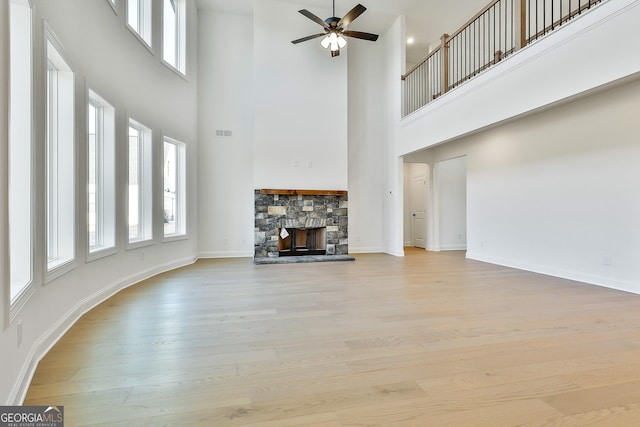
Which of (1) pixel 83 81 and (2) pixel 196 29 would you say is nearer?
(1) pixel 83 81

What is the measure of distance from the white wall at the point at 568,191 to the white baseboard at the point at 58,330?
5.62m

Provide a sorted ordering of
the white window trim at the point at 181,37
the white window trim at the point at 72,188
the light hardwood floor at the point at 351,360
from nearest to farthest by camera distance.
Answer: the light hardwood floor at the point at 351,360 → the white window trim at the point at 72,188 → the white window trim at the point at 181,37

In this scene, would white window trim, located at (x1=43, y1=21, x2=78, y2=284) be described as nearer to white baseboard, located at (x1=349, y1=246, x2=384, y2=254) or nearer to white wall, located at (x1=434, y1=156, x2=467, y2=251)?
white baseboard, located at (x1=349, y1=246, x2=384, y2=254)

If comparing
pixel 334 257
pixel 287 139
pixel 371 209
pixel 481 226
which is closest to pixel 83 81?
pixel 287 139

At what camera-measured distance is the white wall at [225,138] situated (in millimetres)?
6168

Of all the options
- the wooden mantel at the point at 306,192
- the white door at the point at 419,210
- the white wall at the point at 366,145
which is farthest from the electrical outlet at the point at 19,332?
the white door at the point at 419,210

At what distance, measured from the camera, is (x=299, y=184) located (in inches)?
Answer: 244

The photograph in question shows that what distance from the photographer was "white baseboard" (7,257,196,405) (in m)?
1.59

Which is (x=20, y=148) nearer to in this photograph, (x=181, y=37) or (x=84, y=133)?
(x=84, y=133)

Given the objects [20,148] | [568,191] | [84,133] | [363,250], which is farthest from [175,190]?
[568,191]

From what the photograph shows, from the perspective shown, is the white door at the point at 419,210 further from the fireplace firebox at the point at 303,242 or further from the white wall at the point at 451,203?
the fireplace firebox at the point at 303,242

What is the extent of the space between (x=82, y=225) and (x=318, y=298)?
246 cm

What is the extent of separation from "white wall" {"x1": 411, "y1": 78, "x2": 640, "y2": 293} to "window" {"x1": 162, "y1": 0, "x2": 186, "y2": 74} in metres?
5.90

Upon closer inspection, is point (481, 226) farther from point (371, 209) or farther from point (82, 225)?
point (82, 225)
